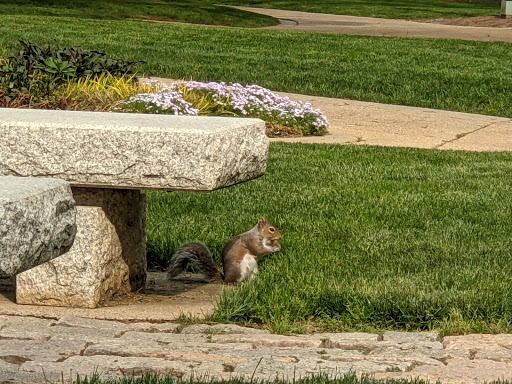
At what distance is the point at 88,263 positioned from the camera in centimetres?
525

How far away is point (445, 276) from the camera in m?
5.41

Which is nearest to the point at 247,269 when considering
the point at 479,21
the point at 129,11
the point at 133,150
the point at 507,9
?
the point at 133,150

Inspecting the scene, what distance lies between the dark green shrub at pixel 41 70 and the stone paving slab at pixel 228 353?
21.6 ft

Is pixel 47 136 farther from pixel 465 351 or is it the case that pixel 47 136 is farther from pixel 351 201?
pixel 351 201

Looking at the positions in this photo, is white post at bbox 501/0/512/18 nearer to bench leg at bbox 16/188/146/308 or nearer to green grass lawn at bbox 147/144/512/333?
green grass lawn at bbox 147/144/512/333

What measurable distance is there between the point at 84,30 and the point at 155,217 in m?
15.3

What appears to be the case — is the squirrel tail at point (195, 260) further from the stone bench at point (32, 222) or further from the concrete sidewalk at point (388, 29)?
the concrete sidewalk at point (388, 29)

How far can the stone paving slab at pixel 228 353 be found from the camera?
12.9ft

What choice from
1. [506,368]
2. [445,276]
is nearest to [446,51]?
[445,276]

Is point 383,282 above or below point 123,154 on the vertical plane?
below

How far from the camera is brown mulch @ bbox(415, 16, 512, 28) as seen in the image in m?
32.9

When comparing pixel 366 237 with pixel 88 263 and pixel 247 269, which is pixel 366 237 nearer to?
pixel 247 269

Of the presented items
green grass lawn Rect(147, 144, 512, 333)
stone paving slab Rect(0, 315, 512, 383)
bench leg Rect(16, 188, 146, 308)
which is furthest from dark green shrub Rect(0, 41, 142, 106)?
stone paving slab Rect(0, 315, 512, 383)

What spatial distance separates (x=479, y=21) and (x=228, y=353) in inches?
1265
